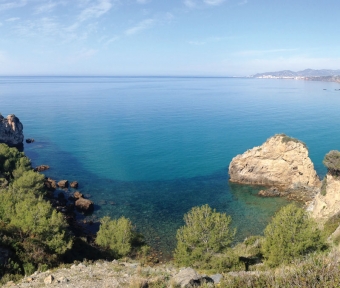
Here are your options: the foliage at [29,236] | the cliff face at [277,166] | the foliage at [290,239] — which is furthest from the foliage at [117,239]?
the cliff face at [277,166]

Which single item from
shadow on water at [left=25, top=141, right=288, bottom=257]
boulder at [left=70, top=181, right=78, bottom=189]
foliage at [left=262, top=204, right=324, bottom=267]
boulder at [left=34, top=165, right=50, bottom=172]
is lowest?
shadow on water at [left=25, top=141, right=288, bottom=257]

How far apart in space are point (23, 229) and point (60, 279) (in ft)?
37.5

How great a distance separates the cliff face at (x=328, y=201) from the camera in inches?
1599

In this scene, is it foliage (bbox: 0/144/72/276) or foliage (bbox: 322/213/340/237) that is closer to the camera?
foliage (bbox: 0/144/72/276)

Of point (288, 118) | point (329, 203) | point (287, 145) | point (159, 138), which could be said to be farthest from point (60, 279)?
point (288, 118)

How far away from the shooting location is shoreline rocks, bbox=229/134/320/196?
5597 centimetres

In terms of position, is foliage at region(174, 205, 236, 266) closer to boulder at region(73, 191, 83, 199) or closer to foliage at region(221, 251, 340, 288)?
foliage at region(221, 251, 340, 288)

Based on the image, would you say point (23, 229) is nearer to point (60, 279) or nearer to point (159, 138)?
point (60, 279)

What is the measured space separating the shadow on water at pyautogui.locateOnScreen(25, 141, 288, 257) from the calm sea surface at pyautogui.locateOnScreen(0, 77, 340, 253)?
0.49 feet

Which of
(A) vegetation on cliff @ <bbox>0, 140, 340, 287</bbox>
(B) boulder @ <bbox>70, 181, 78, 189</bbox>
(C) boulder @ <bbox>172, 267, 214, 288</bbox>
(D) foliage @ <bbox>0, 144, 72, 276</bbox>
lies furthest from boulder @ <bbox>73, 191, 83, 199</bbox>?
(C) boulder @ <bbox>172, 267, 214, 288</bbox>

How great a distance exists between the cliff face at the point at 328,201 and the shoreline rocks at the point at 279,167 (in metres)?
11.9

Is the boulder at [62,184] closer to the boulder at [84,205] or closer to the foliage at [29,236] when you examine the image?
the boulder at [84,205]

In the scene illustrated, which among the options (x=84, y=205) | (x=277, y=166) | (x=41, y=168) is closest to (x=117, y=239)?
(x=84, y=205)

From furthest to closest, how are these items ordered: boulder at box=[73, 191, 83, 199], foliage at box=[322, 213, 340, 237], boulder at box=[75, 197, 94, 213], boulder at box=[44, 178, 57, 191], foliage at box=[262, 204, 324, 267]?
boulder at box=[44, 178, 57, 191], boulder at box=[73, 191, 83, 199], boulder at box=[75, 197, 94, 213], foliage at box=[322, 213, 340, 237], foliage at box=[262, 204, 324, 267]
